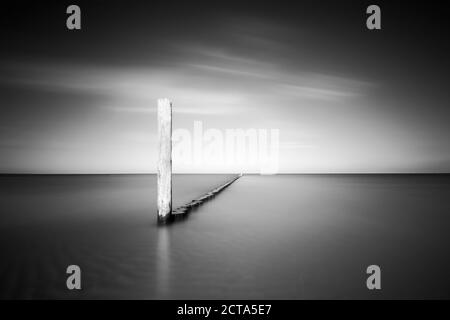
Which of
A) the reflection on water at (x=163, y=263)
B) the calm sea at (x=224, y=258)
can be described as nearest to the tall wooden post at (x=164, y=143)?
the reflection on water at (x=163, y=263)

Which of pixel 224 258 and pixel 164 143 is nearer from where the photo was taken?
pixel 224 258

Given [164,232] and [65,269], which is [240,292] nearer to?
[65,269]

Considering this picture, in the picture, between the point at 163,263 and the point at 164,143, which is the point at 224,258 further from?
the point at 164,143

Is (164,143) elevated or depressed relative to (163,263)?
elevated

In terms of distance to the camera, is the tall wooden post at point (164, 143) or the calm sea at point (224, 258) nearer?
the calm sea at point (224, 258)

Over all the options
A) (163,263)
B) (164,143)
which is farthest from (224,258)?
(164,143)

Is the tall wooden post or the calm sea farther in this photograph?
the tall wooden post

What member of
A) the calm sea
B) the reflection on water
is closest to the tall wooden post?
the reflection on water

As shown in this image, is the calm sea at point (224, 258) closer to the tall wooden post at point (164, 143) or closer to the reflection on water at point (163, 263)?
the reflection on water at point (163, 263)

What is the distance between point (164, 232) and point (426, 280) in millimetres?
7043

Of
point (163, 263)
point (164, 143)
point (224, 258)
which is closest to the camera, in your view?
point (163, 263)

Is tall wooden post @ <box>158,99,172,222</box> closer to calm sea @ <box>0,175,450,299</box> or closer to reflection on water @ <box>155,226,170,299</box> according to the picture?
reflection on water @ <box>155,226,170,299</box>

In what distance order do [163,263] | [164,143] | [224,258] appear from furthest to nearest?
[164,143]
[224,258]
[163,263]

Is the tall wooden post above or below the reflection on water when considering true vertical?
above
